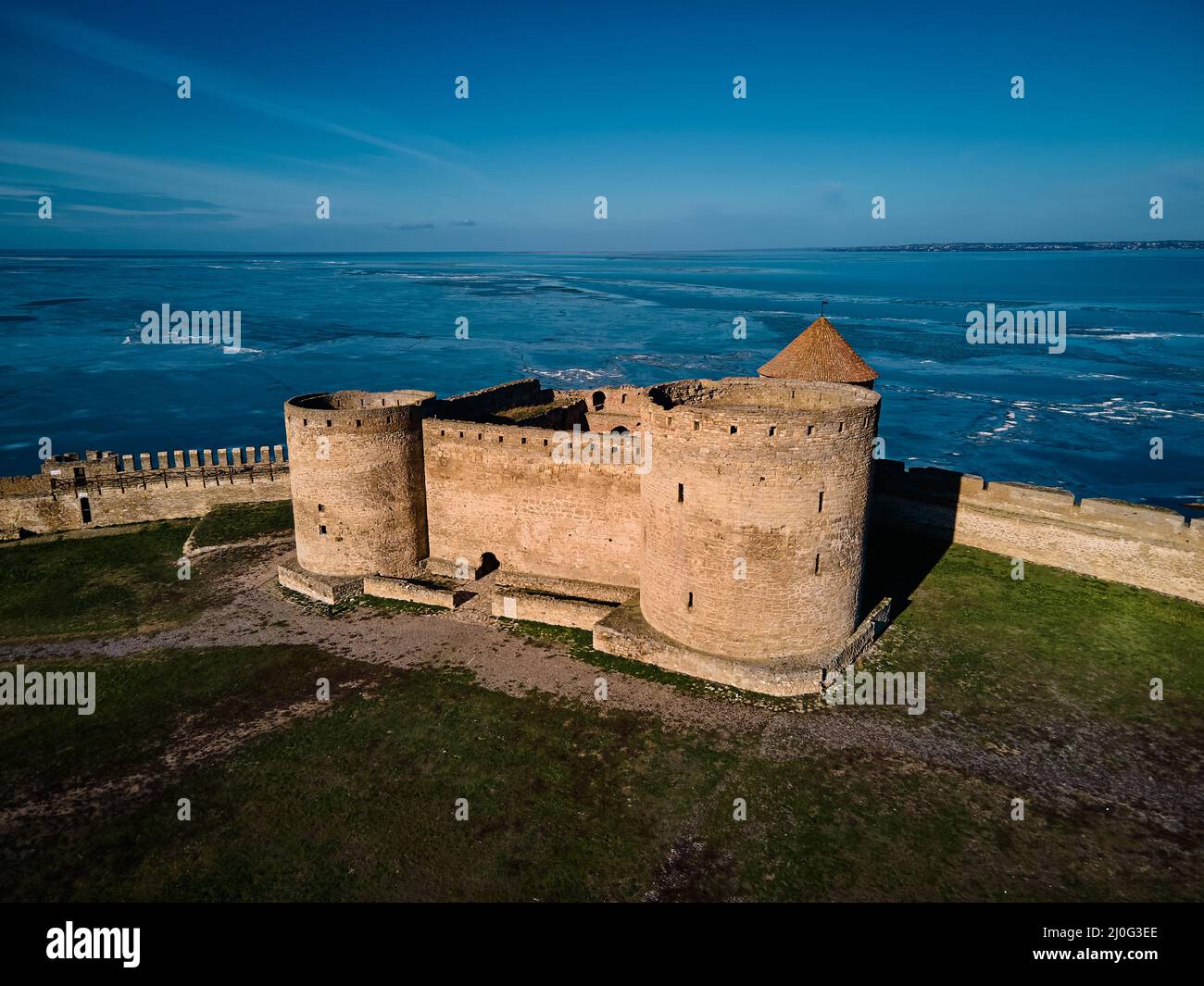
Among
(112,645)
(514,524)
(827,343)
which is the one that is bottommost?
(112,645)

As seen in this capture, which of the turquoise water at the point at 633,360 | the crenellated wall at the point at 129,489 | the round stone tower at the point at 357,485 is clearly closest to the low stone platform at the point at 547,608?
the round stone tower at the point at 357,485

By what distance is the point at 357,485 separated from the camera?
59.6 ft

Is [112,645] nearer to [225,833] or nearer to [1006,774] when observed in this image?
[225,833]

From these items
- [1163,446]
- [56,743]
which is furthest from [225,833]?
[1163,446]

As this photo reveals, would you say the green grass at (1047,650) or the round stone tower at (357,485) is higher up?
the round stone tower at (357,485)

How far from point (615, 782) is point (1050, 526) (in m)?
13.9

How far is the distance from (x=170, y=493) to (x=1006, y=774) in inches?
985

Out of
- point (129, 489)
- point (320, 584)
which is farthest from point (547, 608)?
point (129, 489)

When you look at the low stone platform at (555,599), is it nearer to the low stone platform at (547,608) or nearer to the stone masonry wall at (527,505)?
the low stone platform at (547,608)

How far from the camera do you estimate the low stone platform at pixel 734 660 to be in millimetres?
13945

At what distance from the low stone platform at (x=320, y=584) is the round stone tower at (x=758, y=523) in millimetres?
7862

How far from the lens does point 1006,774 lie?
11812mm

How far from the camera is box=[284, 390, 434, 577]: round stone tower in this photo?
17.8 metres
